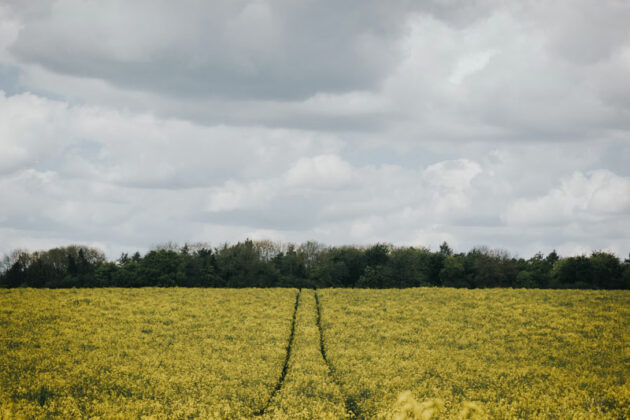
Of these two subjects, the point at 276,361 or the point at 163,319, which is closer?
the point at 276,361

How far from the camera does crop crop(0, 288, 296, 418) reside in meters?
22.6

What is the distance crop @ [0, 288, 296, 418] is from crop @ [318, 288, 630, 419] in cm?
630

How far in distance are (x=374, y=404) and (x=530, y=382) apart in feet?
36.0

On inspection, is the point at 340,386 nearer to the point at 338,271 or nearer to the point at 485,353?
the point at 485,353

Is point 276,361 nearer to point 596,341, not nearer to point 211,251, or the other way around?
point 596,341

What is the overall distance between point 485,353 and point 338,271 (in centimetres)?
6512

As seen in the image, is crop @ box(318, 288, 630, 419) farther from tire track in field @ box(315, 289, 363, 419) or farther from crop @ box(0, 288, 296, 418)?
crop @ box(0, 288, 296, 418)

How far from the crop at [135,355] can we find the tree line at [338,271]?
3303 centimetres

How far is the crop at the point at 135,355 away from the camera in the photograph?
22578 mm

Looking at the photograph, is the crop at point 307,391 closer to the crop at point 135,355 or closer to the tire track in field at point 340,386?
the tire track in field at point 340,386

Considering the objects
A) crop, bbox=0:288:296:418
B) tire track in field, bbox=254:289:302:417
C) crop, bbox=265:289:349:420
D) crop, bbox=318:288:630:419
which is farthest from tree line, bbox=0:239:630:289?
crop, bbox=265:289:349:420

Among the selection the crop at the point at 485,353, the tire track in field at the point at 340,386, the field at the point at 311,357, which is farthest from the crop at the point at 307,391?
the crop at the point at 485,353

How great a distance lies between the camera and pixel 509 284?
87125mm

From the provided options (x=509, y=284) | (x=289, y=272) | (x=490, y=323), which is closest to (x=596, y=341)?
(x=490, y=323)
